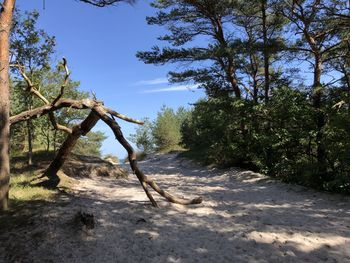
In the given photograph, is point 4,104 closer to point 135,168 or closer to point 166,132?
point 135,168

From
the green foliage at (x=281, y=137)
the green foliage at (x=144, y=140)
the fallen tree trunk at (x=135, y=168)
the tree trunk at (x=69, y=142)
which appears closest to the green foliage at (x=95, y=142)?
the green foliage at (x=144, y=140)

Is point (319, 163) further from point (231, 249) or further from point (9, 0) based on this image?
point (9, 0)

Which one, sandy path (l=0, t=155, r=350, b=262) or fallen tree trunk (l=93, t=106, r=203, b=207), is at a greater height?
fallen tree trunk (l=93, t=106, r=203, b=207)

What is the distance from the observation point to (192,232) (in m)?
5.71

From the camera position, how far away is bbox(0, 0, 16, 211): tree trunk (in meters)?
6.20

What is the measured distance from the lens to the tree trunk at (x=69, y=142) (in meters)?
8.70

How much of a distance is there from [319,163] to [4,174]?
7916 millimetres

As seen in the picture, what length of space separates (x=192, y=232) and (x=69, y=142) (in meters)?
4.72

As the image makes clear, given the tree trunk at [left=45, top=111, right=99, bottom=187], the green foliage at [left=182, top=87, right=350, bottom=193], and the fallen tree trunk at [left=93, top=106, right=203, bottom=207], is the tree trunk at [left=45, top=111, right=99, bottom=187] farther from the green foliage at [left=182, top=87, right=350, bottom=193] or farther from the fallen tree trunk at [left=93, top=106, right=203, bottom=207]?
the green foliage at [left=182, top=87, right=350, bottom=193]

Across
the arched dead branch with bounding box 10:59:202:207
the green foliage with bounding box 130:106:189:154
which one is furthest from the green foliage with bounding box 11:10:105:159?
the green foliage with bounding box 130:106:189:154

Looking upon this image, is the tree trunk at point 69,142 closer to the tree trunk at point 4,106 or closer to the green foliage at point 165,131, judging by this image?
the tree trunk at point 4,106

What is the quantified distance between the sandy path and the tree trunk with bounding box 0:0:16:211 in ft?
2.92

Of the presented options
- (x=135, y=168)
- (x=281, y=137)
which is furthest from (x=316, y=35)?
(x=135, y=168)

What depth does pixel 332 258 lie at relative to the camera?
4602 millimetres
